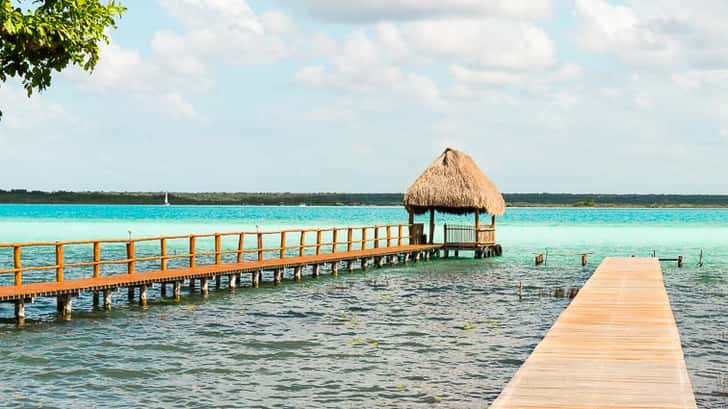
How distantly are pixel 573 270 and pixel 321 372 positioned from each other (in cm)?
2142

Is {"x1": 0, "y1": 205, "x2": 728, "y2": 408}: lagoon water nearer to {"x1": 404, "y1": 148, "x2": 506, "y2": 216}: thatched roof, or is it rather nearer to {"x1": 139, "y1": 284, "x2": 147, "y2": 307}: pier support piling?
{"x1": 139, "y1": 284, "x2": 147, "y2": 307}: pier support piling

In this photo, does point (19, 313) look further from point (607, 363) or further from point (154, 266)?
point (154, 266)

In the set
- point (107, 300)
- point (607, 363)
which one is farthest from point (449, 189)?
point (607, 363)

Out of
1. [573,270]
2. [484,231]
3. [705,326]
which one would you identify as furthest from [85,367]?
[484,231]

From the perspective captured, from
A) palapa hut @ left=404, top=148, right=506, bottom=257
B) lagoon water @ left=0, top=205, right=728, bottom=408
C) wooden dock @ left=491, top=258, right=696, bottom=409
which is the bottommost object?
lagoon water @ left=0, top=205, right=728, bottom=408

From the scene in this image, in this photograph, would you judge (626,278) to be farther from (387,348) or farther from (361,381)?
(361,381)

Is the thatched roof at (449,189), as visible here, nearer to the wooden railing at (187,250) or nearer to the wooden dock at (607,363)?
the wooden railing at (187,250)

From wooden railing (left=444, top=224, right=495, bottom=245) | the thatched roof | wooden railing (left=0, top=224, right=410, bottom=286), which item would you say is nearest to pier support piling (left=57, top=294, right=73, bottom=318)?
wooden railing (left=0, top=224, right=410, bottom=286)

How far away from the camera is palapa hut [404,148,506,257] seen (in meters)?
35.8

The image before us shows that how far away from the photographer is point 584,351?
1172cm

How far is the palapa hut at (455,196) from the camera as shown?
35.8 metres

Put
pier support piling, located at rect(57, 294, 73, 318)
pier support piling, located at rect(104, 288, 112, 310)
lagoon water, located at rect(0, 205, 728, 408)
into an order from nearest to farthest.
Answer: lagoon water, located at rect(0, 205, 728, 408), pier support piling, located at rect(57, 294, 73, 318), pier support piling, located at rect(104, 288, 112, 310)

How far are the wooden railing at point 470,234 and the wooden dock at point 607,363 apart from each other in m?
19.7

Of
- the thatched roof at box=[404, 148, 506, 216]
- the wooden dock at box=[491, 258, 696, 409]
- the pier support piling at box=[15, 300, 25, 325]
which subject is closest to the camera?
the wooden dock at box=[491, 258, 696, 409]
